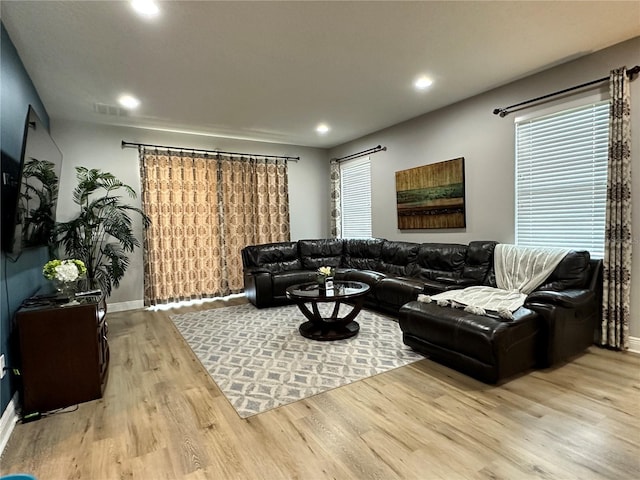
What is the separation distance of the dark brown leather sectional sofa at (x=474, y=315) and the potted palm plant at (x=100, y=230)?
71.3 inches

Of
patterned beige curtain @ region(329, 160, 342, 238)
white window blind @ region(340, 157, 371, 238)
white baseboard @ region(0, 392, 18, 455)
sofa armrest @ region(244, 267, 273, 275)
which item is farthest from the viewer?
patterned beige curtain @ region(329, 160, 342, 238)

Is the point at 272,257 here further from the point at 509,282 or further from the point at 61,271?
the point at 509,282

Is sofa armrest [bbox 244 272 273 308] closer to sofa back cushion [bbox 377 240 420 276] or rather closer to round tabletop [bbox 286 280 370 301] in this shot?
round tabletop [bbox 286 280 370 301]

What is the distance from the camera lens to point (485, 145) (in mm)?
4020

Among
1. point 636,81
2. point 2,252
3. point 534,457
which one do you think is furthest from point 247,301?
point 636,81

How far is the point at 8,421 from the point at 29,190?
1.50m

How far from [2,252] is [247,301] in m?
3.43

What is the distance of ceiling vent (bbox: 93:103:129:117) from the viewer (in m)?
3.97

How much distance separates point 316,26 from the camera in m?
2.46

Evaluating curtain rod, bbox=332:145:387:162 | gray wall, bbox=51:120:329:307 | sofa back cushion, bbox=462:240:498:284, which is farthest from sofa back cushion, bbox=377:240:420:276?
gray wall, bbox=51:120:329:307

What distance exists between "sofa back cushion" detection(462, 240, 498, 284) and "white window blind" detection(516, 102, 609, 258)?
0.37 meters

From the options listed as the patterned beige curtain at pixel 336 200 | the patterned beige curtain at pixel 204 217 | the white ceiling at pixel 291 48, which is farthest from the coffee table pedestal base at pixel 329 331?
the patterned beige curtain at pixel 336 200

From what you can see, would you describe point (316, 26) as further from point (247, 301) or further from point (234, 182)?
point (247, 301)

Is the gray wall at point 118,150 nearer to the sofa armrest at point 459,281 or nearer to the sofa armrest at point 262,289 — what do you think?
the sofa armrest at point 262,289
